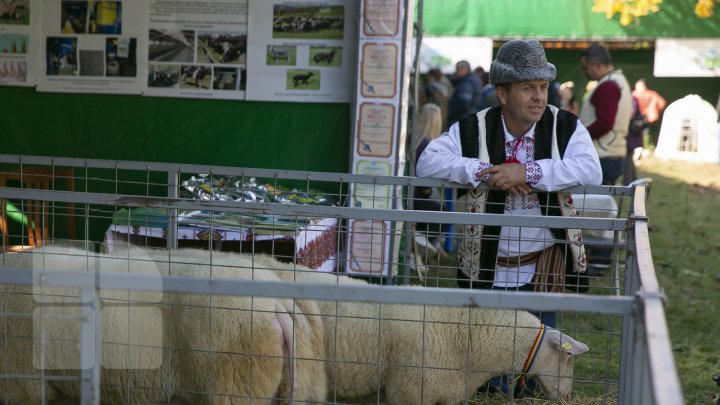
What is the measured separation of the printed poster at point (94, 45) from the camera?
695cm

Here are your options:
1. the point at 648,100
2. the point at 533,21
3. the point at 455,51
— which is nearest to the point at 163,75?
the point at 533,21

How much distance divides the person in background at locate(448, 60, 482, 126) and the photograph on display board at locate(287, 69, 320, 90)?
5394 mm

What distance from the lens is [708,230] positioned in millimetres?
11453

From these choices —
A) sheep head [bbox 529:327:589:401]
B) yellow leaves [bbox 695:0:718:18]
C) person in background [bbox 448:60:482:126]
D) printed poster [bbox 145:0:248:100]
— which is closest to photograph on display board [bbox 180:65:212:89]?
printed poster [bbox 145:0:248:100]

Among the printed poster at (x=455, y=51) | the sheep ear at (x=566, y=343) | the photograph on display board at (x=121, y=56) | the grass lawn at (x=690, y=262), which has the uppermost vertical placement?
the printed poster at (x=455, y=51)

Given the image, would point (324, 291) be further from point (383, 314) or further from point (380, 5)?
point (380, 5)

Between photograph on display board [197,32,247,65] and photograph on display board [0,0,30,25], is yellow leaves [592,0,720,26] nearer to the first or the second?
photograph on display board [197,32,247,65]

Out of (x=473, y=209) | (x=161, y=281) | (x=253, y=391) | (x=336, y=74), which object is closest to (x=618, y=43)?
(x=336, y=74)

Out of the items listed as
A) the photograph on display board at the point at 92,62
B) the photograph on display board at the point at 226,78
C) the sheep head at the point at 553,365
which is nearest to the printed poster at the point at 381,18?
the photograph on display board at the point at 226,78

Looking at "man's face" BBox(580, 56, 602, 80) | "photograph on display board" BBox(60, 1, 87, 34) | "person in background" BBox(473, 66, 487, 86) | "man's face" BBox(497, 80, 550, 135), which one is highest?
"person in background" BBox(473, 66, 487, 86)

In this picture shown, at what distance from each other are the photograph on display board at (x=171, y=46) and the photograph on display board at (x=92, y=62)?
45cm

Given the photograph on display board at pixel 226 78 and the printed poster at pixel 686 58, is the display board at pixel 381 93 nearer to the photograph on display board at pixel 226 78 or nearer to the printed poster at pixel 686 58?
the photograph on display board at pixel 226 78

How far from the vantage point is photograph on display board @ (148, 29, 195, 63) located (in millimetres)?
6883

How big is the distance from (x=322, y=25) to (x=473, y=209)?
322cm
